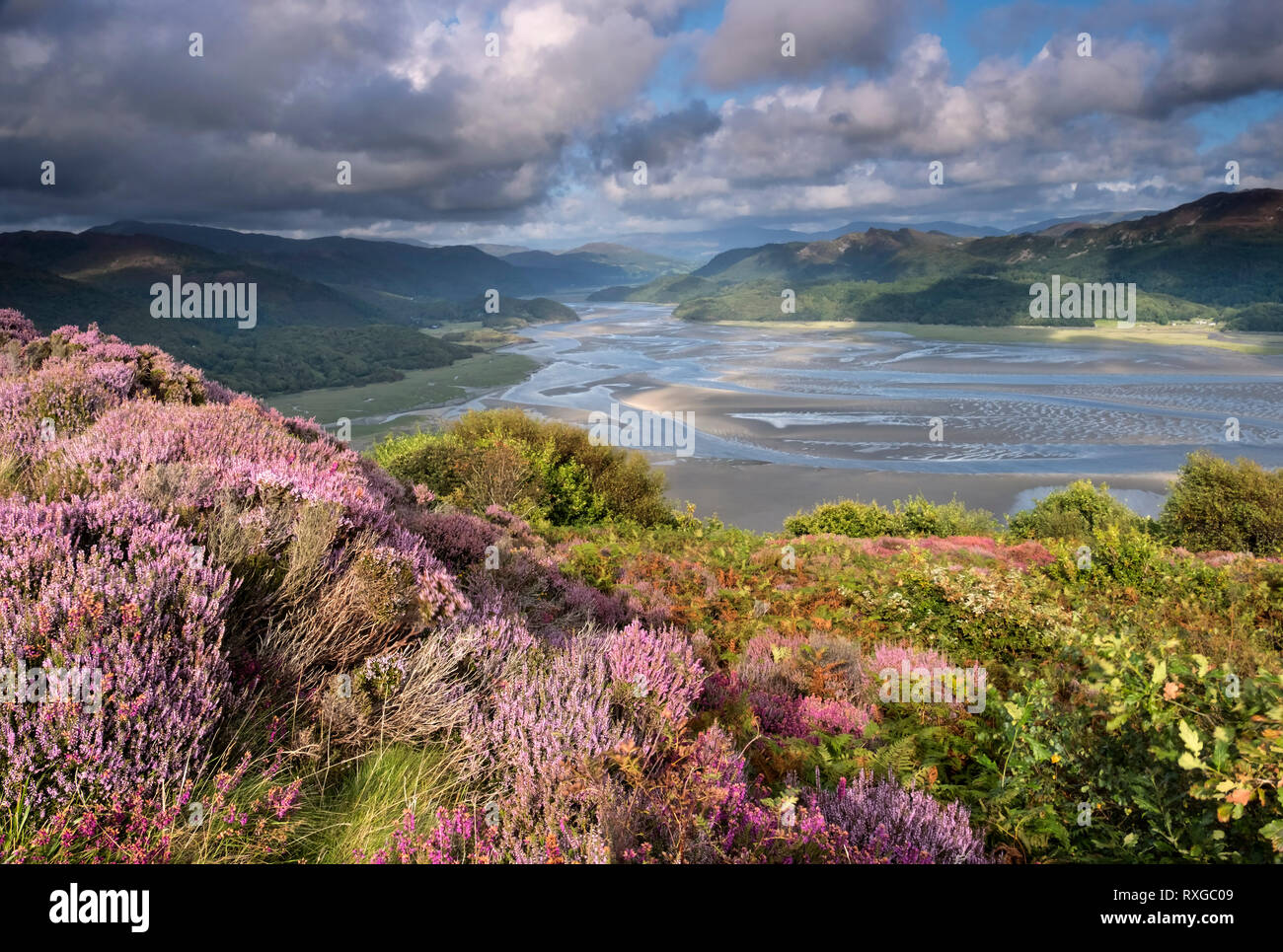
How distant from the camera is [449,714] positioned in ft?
10.7

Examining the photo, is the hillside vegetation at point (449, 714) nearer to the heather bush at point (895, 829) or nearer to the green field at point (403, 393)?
the heather bush at point (895, 829)

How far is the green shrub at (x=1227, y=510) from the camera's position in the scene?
26328 millimetres

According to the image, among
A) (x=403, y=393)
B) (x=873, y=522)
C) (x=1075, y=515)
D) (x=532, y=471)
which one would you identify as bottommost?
(x=1075, y=515)

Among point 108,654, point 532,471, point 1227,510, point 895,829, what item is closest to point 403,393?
point 532,471

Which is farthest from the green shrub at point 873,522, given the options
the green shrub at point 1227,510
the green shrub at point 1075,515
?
the green shrub at point 1227,510

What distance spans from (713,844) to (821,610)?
662 cm

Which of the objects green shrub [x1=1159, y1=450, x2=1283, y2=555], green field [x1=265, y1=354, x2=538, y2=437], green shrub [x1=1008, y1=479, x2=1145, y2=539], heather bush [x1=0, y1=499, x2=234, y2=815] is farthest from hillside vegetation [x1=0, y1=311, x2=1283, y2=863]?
green field [x1=265, y1=354, x2=538, y2=437]

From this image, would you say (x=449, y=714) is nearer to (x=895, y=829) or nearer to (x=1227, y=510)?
(x=895, y=829)

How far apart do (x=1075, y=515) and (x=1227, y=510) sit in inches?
209

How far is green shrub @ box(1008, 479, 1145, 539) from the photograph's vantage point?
30.2 m

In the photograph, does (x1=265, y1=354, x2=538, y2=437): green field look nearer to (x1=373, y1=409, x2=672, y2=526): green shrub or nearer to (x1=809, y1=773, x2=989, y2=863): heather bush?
(x1=373, y1=409, x2=672, y2=526): green shrub

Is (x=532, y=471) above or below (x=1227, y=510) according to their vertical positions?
above

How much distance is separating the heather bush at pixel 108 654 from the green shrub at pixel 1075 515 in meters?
31.7

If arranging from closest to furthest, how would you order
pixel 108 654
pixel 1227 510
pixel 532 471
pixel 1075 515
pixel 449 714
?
pixel 108 654 → pixel 449 714 → pixel 532 471 → pixel 1227 510 → pixel 1075 515
